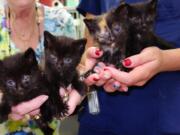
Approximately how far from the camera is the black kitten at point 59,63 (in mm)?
1172

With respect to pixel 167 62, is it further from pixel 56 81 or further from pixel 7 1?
pixel 7 1

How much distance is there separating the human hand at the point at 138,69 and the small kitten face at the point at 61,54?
0.34 feet

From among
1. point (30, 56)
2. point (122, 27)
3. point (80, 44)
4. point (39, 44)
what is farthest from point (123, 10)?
point (39, 44)

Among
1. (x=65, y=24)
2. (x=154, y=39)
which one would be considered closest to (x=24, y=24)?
(x=65, y=24)

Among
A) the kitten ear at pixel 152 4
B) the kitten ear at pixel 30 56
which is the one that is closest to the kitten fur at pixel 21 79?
the kitten ear at pixel 30 56

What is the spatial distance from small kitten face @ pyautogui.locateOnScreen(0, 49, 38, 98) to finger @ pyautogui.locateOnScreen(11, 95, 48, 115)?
1.4 inches

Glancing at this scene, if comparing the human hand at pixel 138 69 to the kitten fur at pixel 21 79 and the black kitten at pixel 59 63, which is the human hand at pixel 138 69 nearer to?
the black kitten at pixel 59 63

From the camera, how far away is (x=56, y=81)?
1175 mm

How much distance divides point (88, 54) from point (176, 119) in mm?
346

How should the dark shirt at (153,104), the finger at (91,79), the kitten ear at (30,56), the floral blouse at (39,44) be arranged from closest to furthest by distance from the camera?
the kitten ear at (30,56) < the finger at (91,79) < the dark shirt at (153,104) < the floral blouse at (39,44)

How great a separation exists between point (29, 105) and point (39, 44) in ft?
1.86

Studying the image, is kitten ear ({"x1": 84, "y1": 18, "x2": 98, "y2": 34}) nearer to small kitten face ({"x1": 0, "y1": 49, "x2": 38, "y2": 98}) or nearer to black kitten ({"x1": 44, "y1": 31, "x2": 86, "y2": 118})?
black kitten ({"x1": 44, "y1": 31, "x2": 86, "y2": 118})

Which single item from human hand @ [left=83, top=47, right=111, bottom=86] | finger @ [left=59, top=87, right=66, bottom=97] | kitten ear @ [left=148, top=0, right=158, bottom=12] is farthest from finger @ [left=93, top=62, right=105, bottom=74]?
kitten ear @ [left=148, top=0, right=158, bottom=12]

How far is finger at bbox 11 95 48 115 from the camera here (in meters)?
1.17
